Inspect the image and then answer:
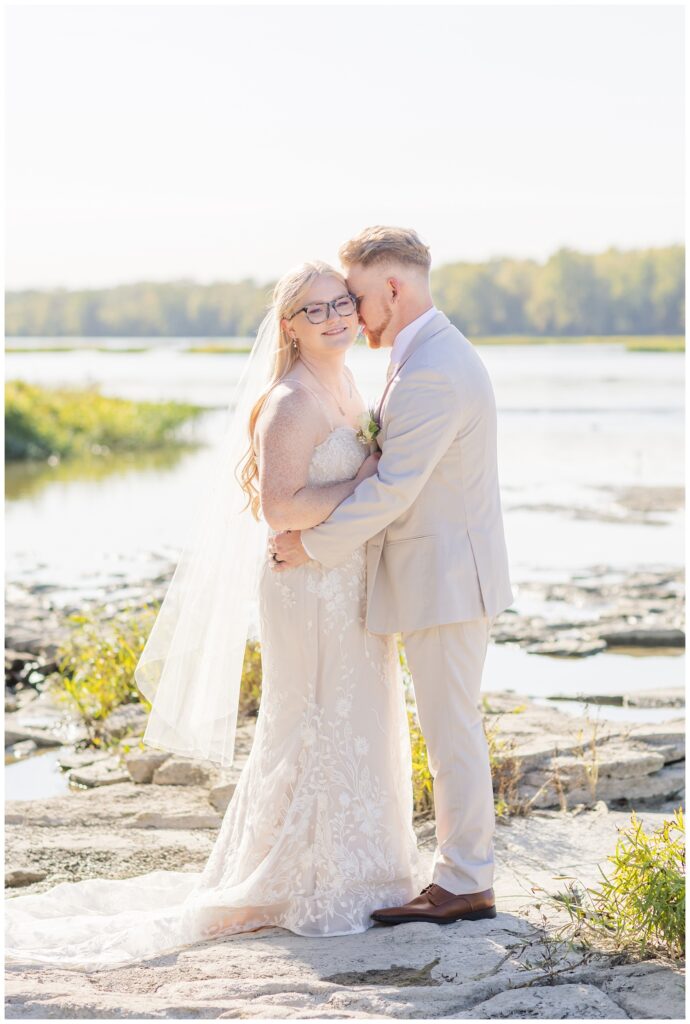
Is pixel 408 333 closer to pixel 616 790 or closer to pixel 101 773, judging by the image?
pixel 616 790

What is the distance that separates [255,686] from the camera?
782 cm

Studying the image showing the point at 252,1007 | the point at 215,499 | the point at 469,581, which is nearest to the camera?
the point at 252,1007

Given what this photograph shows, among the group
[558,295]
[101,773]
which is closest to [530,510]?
[101,773]

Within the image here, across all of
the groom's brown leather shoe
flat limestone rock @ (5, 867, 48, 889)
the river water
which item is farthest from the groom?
flat limestone rock @ (5, 867, 48, 889)

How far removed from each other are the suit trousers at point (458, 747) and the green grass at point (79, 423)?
26.7 meters

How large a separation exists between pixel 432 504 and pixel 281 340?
87 centimetres

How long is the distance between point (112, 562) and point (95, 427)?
19.1m

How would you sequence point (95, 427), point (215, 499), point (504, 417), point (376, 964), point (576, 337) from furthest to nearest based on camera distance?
1. point (576, 337)
2. point (504, 417)
3. point (95, 427)
4. point (215, 499)
5. point (376, 964)

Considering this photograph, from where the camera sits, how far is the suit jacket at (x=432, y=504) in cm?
452

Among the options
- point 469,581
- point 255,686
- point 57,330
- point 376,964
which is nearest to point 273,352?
point 469,581

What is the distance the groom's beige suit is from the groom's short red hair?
0.89 feet

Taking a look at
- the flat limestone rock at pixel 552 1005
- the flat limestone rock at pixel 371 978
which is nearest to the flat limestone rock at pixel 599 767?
the flat limestone rock at pixel 371 978

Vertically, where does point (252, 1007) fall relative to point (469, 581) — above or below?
below

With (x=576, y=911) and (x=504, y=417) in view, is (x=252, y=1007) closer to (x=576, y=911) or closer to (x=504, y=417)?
(x=576, y=911)
